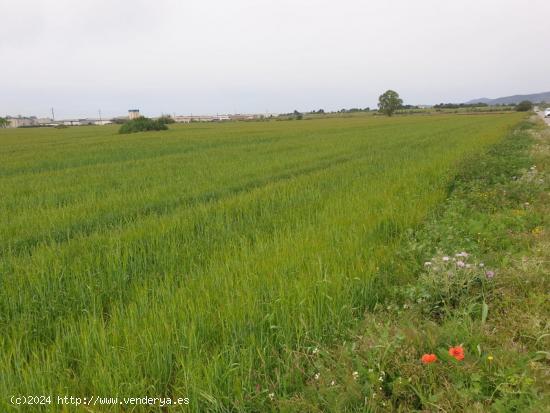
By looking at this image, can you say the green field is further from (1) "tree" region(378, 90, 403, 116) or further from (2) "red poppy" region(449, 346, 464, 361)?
(1) "tree" region(378, 90, 403, 116)

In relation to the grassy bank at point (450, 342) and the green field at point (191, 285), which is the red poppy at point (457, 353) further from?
the green field at point (191, 285)

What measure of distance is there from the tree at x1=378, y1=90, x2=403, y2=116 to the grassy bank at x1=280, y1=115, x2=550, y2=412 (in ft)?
384

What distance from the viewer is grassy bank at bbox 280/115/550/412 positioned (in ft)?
→ 6.45

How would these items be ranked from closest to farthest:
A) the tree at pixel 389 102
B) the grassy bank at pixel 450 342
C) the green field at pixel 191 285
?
the grassy bank at pixel 450 342 → the green field at pixel 191 285 → the tree at pixel 389 102

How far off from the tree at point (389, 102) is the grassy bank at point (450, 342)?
117000 millimetres

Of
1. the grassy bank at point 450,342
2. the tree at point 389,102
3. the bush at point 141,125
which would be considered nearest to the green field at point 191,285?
the grassy bank at point 450,342

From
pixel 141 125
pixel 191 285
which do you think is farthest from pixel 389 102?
pixel 191 285

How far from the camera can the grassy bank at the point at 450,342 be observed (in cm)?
196

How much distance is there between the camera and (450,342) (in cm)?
239

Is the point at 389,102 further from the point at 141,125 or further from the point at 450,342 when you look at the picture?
the point at 450,342

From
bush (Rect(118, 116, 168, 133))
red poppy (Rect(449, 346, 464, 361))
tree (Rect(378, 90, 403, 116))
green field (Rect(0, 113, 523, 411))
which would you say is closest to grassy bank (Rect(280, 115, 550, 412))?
red poppy (Rect(449, 346, 464, 361))

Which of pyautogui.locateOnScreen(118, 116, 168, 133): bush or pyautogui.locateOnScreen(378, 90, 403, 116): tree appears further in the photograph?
pyautogui.locateOnScreen(378, 90, 403, 116): tree

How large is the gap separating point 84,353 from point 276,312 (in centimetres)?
134

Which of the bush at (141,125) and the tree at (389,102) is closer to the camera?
the bush at (141,125)
